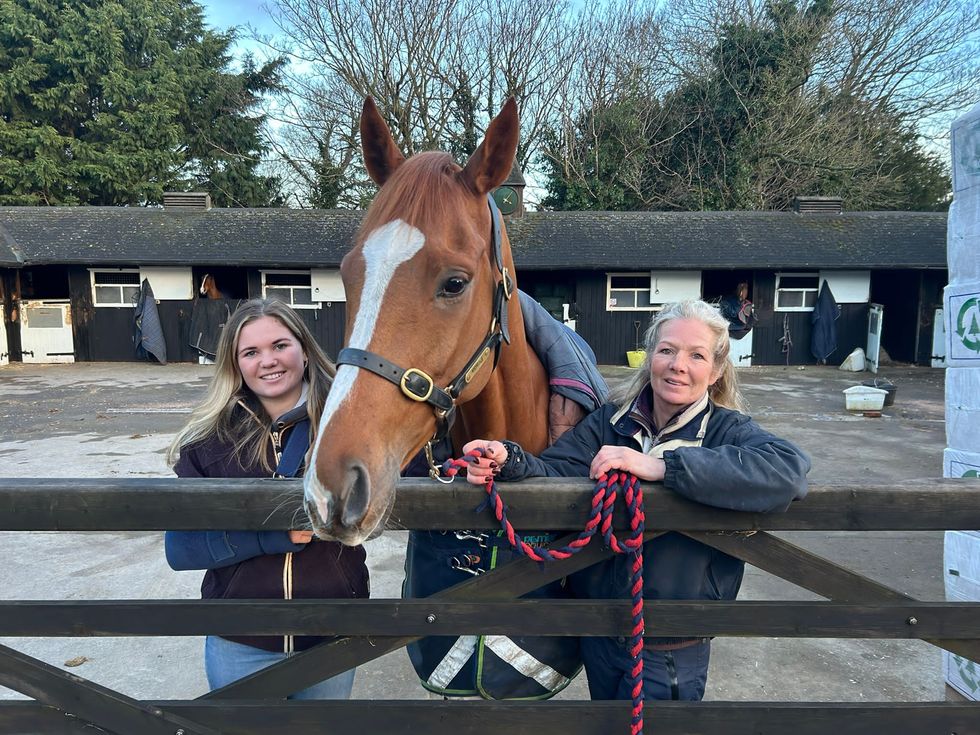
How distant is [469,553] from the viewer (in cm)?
195

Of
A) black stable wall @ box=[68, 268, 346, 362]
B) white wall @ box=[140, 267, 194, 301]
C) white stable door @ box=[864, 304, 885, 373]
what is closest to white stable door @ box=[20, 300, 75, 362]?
black stable wall @ box=[68, 268, 346, 362]

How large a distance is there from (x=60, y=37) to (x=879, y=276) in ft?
97.9

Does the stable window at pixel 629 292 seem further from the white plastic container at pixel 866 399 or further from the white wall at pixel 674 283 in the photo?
the white plastic container at pixel 866 399

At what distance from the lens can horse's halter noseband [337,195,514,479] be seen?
1.38 metres

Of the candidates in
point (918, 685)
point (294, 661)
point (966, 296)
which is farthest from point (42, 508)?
point (918, 685)

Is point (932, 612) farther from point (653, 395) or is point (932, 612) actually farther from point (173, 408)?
point (173, 408)

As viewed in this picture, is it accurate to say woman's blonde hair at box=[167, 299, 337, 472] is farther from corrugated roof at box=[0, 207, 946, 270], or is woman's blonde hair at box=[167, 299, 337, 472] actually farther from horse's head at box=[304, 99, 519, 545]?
corrugated roof at box=[0, 207, 946, 270]

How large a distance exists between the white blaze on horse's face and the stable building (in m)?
14.3

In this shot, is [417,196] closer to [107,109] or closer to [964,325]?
[964,325]

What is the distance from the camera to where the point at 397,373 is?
1.39 metres

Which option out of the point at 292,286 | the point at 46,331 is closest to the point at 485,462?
the point at 292,286

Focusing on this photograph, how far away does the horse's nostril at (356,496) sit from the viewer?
1227 mm

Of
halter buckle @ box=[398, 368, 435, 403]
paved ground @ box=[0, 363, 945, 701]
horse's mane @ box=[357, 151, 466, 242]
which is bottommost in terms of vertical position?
paved ground @ box=[0, 363, 945, 701]

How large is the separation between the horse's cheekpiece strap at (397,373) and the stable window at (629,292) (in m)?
15.3
